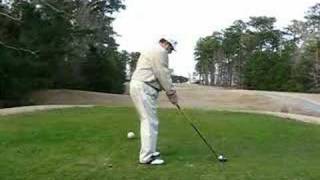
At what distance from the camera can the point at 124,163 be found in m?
9.25

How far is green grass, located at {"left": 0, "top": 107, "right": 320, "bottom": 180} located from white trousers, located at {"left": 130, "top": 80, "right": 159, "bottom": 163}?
28 cm

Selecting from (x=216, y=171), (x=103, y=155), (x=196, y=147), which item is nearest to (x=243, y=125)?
(x=196, y=147)

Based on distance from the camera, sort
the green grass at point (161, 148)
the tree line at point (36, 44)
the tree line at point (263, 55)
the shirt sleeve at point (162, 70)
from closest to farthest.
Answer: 1. the green grass at point (161, 148)
2. the shirt sleeve at point (162, 70)
3. the tree line at point (36, 44)
4. the tree line at point (263, 55)

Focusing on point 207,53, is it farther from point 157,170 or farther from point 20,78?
point 157,170

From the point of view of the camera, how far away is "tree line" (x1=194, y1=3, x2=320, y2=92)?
52031mm

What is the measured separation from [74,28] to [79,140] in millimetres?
18660

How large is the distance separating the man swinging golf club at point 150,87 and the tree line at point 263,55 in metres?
41.9

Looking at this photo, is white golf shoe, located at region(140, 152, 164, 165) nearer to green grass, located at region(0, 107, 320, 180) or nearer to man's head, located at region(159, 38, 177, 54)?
green grass, located at region(0, 107, 320, 180)

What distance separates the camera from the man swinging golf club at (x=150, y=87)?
889cm

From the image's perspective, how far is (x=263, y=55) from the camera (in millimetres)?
56781

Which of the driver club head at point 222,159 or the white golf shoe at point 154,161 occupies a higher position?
the white golf shoe at point 154,161

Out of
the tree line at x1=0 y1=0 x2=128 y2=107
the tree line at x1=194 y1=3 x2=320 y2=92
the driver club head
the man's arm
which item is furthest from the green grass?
the tree line at x1=194 y1=3 x2=320 y2=92

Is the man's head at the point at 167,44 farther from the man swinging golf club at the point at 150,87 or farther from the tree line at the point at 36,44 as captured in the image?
the tree line at the point at 36,44

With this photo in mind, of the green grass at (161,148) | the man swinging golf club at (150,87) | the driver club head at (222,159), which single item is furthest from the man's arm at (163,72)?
the driver club head at (222,159)
